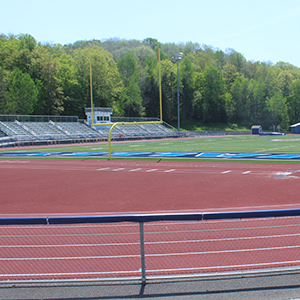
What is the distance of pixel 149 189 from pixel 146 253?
19.4ft

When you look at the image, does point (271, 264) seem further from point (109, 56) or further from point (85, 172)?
point (109, 56)

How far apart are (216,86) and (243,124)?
43.4 ft

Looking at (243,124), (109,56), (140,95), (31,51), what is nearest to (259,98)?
(243,124)

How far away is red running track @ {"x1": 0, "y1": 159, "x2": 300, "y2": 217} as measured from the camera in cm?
868

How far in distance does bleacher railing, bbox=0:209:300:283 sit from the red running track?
2.06 meters

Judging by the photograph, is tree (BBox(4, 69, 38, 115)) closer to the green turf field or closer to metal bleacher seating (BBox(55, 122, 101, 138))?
metal bleacher seating (BBox(55, 122, 101, 138))

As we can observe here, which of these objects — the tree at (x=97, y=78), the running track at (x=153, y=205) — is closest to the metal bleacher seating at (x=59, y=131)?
the tree at (x=97, y=78)

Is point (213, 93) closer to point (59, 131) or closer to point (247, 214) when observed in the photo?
point (59, 131)

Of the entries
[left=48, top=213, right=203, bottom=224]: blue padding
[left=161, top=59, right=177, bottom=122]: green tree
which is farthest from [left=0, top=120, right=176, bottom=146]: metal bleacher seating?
[left=48, top=213, right=203, bottom=224]: blue padding

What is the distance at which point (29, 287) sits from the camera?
4289 mm

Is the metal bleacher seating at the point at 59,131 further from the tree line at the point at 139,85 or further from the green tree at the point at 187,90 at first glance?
the green tree at the point at 187,90

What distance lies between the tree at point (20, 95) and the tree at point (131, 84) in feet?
84.7

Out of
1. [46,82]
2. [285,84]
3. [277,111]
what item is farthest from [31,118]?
[285,84]

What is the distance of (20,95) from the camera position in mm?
55281
